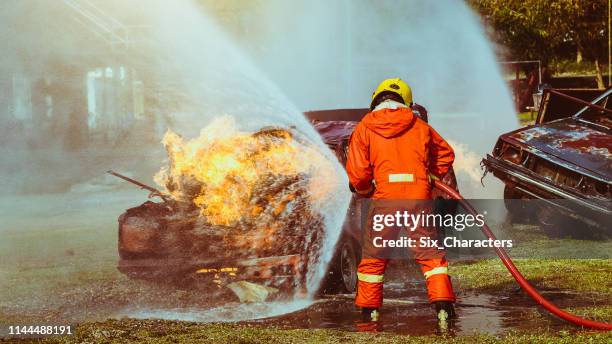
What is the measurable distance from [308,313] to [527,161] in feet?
16.2

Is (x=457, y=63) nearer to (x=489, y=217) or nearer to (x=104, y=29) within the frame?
(x=104, y=29)

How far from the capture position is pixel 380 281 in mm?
6734

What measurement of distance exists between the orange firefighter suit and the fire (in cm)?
103

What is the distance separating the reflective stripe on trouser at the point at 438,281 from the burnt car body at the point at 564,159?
160 inches

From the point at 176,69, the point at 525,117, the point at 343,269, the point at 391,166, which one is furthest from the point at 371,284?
the point at 525,117

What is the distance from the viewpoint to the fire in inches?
297

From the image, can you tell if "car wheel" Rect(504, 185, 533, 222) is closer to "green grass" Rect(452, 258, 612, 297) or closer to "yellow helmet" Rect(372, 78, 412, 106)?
"green grass" Rect(452, 258, 612, 297)

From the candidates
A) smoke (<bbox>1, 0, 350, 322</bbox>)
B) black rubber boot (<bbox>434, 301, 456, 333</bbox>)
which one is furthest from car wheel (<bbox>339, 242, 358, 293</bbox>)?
smoke (<bbox>1, 0, 350, 322</bbox>)

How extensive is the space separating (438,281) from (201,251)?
6.28 feet

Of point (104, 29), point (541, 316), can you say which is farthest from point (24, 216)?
point (541, 316)

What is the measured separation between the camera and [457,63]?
2278 cm

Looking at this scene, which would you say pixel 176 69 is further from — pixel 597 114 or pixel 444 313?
pixel 444 313

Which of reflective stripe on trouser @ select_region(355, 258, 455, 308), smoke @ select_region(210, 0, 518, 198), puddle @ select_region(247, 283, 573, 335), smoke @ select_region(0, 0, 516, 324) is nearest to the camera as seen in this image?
puddle @ select_region(247, 283, 573, 335)

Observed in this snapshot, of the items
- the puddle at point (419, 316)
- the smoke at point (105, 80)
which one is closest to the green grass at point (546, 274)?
the puddle at point (419, 316)
